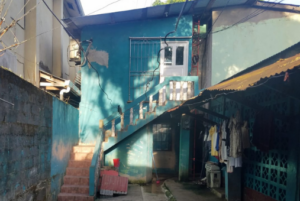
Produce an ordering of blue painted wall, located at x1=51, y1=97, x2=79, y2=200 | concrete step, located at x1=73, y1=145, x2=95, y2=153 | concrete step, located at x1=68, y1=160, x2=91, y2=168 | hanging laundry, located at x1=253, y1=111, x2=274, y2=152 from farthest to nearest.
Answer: concrete step, located at x1=73, y1=145, x2=95, y2=153, concrete step, located at x1=68, y1=160, x2=91, y2=168, blue painted wall, located at x1=51, y1=97, x2=79, y2=200, hanging laundry, located at x1=253, y1=111, x2=274, y2=152

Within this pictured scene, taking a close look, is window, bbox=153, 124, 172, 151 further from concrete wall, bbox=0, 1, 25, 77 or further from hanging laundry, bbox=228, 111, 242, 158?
concrete wall, bbox=0, 1, 25, 77

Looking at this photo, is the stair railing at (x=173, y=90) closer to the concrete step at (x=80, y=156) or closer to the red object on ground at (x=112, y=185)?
the concrete step at (x=80, y=156)

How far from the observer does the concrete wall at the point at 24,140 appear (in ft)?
11.6

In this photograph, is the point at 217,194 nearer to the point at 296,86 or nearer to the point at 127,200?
the point at 127,200

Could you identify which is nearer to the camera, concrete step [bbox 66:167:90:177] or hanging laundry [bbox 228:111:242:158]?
hanging laundry [bbox 228:111:242:158]

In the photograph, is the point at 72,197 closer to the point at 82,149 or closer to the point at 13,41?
the point at 82,149

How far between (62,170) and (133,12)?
597cm

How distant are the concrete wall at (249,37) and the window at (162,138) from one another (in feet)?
10.1

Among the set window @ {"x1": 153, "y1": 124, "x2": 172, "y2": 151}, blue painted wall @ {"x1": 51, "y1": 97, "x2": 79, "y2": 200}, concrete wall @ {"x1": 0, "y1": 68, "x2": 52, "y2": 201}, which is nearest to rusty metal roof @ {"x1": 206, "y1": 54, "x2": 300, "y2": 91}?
concrete wall @ {"x1": 0, "y1": 68, "x2": 52, "y2": 201}

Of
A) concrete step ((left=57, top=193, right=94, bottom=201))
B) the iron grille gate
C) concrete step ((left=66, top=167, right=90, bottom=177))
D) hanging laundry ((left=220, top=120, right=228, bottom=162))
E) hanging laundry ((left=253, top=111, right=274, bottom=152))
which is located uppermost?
the iron grille gate

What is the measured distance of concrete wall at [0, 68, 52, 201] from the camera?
352 centimetres

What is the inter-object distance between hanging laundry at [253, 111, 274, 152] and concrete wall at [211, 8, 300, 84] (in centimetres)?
527

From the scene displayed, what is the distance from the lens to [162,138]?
10586mm

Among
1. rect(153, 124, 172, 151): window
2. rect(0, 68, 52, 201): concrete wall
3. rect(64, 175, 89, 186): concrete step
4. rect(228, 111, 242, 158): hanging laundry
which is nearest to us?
rect(0, 68, 52, 201): concrete wall
